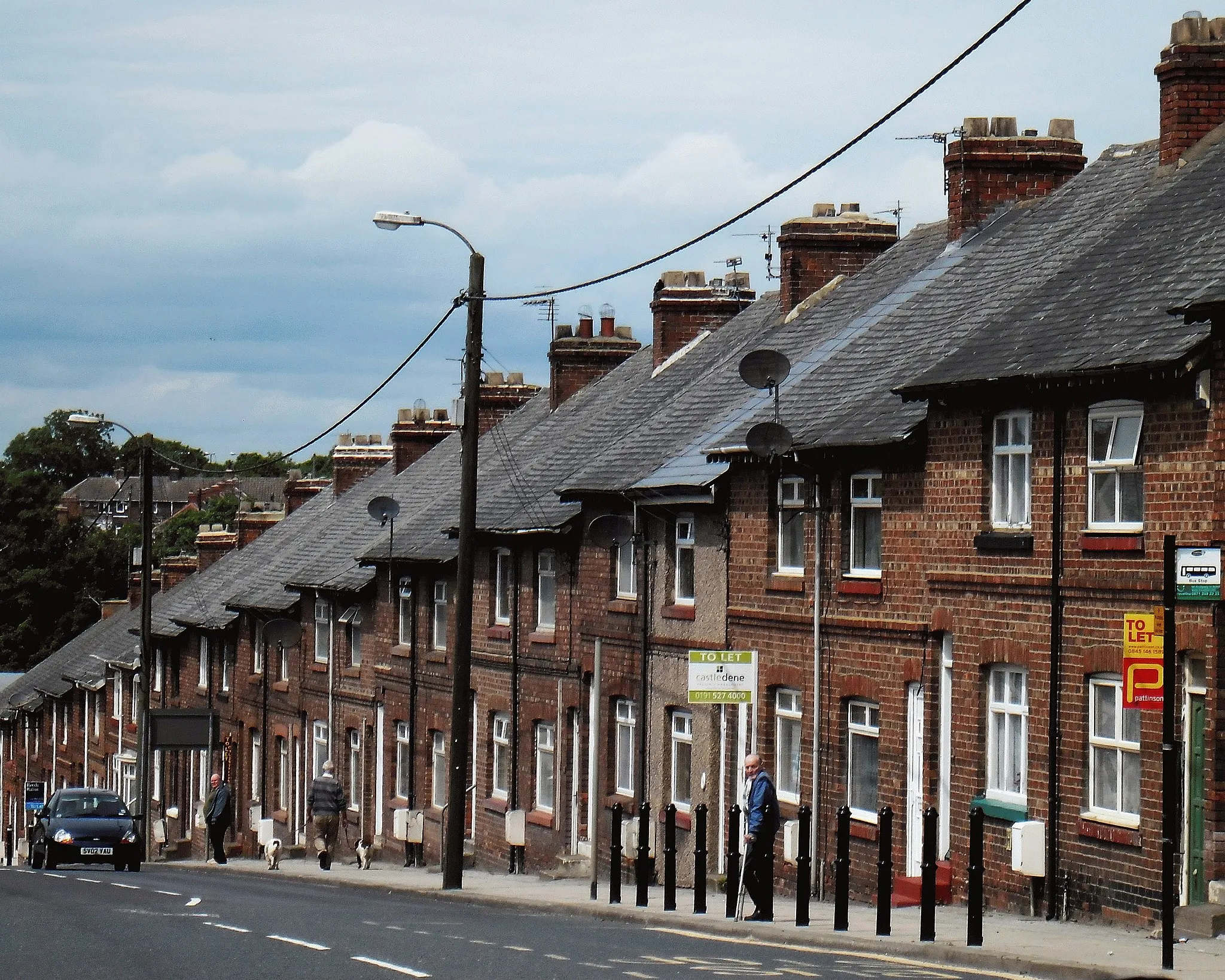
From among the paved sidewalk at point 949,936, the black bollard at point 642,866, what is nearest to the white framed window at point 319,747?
the paved sidewalk at point 949,936

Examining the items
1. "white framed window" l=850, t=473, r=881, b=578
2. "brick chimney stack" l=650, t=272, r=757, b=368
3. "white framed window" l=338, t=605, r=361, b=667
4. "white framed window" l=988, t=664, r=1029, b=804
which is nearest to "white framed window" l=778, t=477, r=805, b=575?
"white framed window" l=850, t=473, r=881, b=578

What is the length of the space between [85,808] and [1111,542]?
2538 cm

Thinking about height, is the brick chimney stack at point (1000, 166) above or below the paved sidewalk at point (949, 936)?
above

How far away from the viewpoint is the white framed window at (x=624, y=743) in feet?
98.8

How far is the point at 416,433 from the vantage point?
5038cm

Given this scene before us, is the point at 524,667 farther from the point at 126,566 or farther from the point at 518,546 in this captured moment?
the point at 126,566

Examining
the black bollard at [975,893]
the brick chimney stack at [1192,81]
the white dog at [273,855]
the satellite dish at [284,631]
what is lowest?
the white dog at [273,855]

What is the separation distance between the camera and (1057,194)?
26719 mm

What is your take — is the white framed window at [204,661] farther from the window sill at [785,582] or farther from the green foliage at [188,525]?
the green foliage at [188,525]

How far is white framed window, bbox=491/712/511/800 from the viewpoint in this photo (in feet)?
115

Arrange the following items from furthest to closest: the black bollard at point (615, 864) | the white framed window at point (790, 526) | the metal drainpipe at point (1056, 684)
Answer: the white framed window at point (790, 526) → the black bollard at point (615, 864) → the metal drainpipe at point (1056, 684)

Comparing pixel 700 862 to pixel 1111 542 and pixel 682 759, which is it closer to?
pixel 1111 542

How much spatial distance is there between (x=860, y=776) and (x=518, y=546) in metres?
12.2

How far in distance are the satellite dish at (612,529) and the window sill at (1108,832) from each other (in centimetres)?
1142
